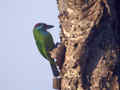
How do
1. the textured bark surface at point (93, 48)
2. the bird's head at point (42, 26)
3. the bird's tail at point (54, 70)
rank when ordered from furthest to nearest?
1. the bird's head at point (42, 26)
2. the bird's tail at point (54, 70)
3. the textured bark surface at point (93, 48)

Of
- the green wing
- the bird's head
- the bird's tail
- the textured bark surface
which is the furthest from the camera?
the bird's head

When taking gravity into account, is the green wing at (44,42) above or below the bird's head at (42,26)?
below

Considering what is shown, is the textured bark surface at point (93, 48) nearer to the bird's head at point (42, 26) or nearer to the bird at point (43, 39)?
the bird at point (43, 39)

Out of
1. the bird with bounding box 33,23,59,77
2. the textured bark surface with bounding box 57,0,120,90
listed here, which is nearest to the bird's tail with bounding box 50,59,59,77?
the bird with bounding box 33,23,59,77

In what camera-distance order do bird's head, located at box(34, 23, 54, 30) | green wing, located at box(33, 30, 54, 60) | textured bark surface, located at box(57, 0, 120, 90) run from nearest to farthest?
textured bark surface, located at box(57, 0, 120, 90), green wing, located at box(33, 30, 54, 60), bird's head, located at box(34, 23, 54, 30)

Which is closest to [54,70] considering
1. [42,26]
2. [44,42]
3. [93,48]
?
[44,42]

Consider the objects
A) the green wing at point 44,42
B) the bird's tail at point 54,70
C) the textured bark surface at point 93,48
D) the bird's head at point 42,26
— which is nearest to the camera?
the textured bark surface at point 93,48

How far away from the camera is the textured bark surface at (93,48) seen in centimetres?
464

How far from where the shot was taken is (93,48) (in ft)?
15.6

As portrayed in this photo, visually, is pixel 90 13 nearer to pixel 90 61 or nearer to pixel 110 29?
pixel 110 29

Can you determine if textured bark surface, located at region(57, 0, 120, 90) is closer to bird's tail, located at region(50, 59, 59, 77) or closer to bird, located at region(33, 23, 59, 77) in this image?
bird's tail, located at region(50, 59, 59, 77)

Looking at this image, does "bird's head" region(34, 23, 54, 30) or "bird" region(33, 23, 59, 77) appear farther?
"bird's head" region(34, 23, 54, 30)

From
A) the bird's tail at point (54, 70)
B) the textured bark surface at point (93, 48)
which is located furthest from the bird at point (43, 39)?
the textured bark surface at point (93, 48)

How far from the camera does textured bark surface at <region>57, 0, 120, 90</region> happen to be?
4637mm
